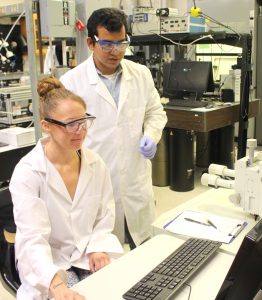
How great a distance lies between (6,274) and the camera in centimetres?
151

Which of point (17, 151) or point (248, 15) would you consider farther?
point (248, 15)

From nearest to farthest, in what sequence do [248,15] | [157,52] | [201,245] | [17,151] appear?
1. [201,245]
2. [17,151]
3. [157,52]
4. [248,15]

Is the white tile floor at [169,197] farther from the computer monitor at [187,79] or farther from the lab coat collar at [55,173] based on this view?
the lab coat collar at [55,173]

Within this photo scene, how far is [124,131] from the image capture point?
6.17ft

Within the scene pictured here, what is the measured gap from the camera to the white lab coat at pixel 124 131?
6.10 ft

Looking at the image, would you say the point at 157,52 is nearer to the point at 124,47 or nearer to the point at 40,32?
the point at 40,32

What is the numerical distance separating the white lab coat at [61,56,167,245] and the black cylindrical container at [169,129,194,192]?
1719 mm

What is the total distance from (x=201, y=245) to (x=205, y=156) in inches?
128

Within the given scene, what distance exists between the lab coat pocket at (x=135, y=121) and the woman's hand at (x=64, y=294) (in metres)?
0.91

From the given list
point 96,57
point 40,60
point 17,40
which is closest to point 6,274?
point 96,57

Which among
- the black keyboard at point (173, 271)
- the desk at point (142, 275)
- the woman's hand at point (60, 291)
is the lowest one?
the woman's hand at point (60, 291)

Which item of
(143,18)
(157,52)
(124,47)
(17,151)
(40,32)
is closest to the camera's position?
(124,47)

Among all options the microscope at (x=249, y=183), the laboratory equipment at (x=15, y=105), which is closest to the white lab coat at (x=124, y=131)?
the microscope at (x=249, y=183)

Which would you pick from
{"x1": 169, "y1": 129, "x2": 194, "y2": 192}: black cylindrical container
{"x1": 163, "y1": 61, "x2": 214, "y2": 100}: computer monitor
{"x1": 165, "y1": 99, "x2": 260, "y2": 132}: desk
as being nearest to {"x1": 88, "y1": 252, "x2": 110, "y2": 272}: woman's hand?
{"x1": 165, "y1": 99, "x2": 260, "y2": 132}: desk
